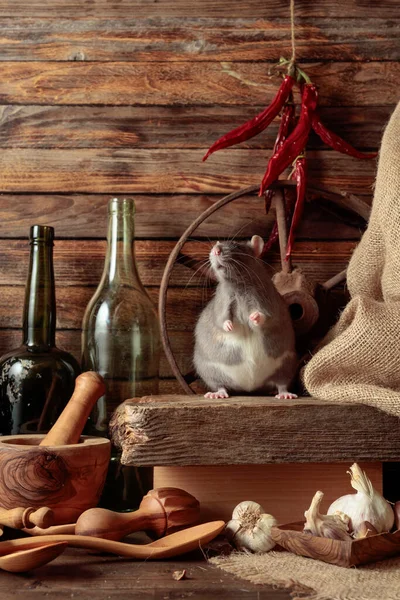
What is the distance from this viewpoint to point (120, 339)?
1.76 meters

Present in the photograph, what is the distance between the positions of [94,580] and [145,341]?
2.34ft

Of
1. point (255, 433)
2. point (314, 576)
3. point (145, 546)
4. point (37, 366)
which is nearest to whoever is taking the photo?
point (314, 576)

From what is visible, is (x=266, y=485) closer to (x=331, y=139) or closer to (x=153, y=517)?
(x=153, y=517)

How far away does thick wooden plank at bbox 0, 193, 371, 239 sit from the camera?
192cm

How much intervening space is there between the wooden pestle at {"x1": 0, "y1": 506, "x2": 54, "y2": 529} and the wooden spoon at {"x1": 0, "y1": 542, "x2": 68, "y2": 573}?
0.04m

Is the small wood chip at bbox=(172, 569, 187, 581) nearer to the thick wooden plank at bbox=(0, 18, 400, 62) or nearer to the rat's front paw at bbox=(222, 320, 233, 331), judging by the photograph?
the rat's front paw at bbox=(222, 320, 233, 331)

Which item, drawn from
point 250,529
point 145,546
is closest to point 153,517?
point 145,546

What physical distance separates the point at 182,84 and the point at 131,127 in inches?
6.9

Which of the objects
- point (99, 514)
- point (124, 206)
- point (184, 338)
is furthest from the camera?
point (184, 338)

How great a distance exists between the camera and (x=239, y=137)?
1827 mm

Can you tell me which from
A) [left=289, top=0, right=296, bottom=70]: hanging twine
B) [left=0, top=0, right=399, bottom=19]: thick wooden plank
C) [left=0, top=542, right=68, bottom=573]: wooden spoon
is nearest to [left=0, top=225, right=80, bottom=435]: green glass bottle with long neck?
[left=0, top=542, right=68, bottom=573]: wooden spoon

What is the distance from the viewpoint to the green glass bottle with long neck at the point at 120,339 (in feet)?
5.69

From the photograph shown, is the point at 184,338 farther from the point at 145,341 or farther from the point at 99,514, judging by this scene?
the point at 99,514

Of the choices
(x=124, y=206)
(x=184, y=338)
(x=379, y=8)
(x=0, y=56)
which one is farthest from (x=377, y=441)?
(x=0, y=56)
